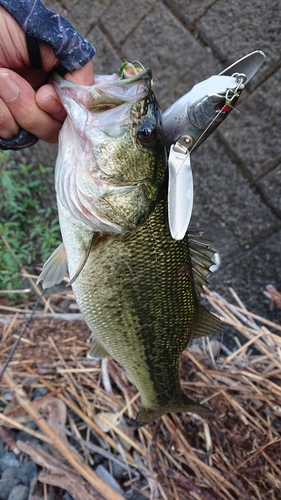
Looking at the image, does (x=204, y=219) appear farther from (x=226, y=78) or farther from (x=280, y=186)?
(x=226, y=78)

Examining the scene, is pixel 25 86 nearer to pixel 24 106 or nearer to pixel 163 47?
pixel 24 106

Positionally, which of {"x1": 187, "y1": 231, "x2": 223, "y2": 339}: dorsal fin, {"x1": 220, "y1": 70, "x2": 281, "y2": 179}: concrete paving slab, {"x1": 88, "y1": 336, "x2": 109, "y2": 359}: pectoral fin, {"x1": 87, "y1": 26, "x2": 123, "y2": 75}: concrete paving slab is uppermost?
{"x1": 220, "y1": 70, "x2": 281, "y2": 179}: concrete paving slab

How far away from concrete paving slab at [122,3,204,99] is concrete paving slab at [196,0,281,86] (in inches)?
4.5

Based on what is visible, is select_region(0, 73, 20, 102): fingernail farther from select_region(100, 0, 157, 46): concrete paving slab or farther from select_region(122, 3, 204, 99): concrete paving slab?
select_region(100, 0, 157, 46): concrete paving slab

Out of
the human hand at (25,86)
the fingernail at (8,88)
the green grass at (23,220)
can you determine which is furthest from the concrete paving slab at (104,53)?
the fingernail at (8,88)

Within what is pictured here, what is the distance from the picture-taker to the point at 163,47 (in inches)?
107

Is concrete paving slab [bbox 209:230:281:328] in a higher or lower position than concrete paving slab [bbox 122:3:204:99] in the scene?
lower

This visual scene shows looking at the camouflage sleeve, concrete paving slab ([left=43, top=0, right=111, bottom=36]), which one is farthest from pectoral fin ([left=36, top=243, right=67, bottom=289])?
concrete paving slab ([left=43, top=0, right=111, bottom=36])

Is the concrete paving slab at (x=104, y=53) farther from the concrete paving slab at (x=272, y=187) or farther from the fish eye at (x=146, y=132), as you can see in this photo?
the fish eye at (x=146, y=132)

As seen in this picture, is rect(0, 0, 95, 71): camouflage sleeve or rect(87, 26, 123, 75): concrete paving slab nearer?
rect(0, 0, 95, 71): camouflage sleeve

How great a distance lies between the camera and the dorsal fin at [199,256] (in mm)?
1605

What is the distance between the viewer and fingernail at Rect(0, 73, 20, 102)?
1.35 metres

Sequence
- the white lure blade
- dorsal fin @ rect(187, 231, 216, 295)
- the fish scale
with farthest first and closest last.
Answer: dorsal fin @ rect(187, 231, 216, 295) → the fish scale → the white lure blade

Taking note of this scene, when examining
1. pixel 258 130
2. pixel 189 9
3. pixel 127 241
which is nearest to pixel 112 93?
pixel 127 241
